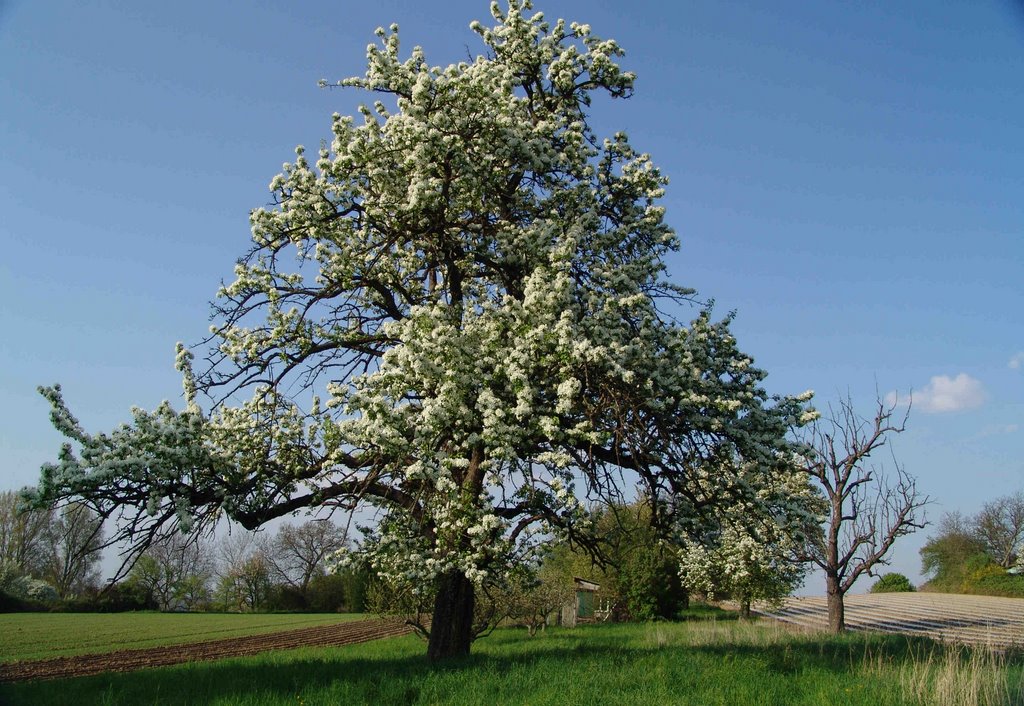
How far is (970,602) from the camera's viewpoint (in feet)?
182

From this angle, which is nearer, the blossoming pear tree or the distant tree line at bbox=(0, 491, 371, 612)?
the blossoming pear tree

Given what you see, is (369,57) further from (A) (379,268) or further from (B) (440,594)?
(B) (440,594)

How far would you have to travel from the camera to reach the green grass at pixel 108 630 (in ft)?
108

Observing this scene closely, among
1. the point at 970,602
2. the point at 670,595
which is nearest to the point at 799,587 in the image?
the point at 670,595

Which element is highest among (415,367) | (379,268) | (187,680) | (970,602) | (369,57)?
(369,57)

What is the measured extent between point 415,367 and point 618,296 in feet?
15.2

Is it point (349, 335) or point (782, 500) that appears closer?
point (782, 500)

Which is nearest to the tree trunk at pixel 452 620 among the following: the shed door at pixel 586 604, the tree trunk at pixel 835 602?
the tree trunk at pixel 835 602

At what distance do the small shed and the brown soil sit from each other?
10.9m

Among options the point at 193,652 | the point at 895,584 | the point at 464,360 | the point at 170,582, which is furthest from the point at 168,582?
the point at 895,584

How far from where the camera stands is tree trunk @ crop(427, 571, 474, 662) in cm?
1546

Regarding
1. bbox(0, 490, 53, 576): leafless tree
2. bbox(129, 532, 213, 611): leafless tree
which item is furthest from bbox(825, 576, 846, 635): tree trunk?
bbox(0, 490, 53, 576): leafless tree

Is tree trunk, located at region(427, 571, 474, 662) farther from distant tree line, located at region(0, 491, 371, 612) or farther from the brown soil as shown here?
distant tree line, located at region(0, 491, 371, 612)

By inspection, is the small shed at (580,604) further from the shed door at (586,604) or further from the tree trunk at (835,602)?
the tree trunk at (835,602)
